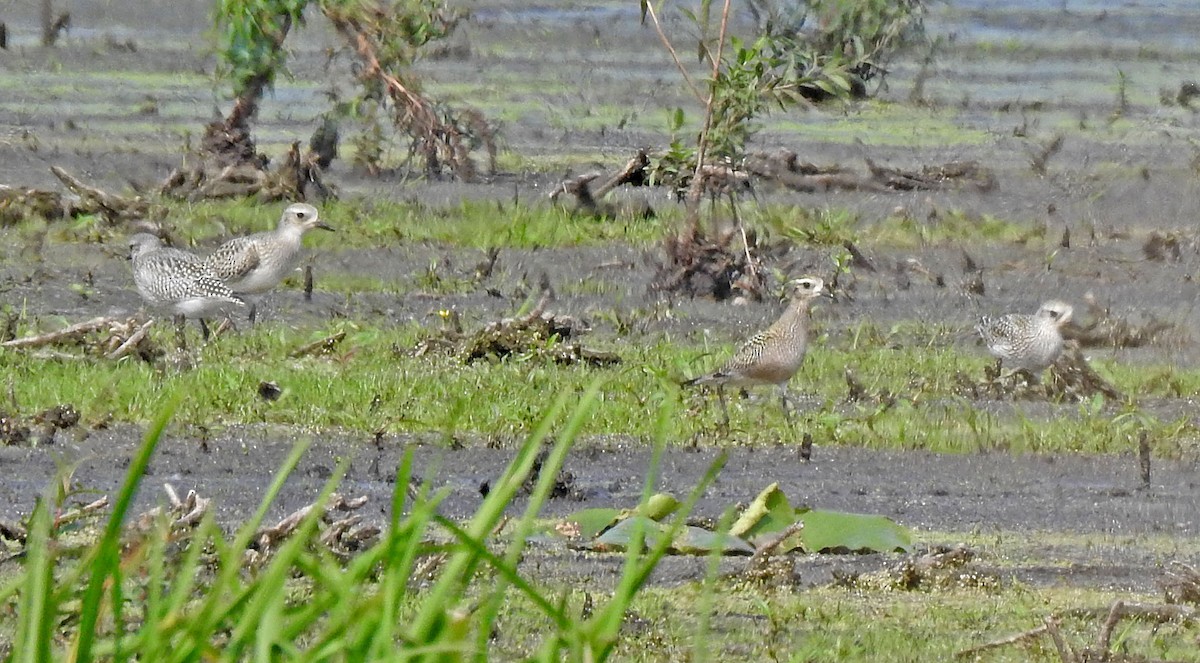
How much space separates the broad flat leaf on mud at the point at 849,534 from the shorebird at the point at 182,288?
15.2ft

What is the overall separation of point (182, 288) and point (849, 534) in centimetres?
486

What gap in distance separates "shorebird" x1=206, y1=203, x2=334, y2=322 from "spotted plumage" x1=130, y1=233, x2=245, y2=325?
0.24 metres

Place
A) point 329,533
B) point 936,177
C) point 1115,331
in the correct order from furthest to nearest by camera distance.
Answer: point 936,177 → point 1115,331 → point 329,533

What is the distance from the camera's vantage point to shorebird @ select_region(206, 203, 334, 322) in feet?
39.9

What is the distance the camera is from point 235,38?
15656mm

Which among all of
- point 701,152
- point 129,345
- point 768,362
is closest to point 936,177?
point 701,152

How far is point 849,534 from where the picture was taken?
24.2 feet

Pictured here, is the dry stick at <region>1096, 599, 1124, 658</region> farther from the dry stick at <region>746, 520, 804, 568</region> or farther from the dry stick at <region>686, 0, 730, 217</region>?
the dry stick at <region>686, 0, 730, 217</region>

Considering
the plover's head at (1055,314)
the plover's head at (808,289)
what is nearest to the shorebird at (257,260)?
the plover's head at (808,289)

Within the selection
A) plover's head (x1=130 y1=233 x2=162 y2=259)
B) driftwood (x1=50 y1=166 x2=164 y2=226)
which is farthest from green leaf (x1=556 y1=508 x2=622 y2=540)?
driftwood (x1=50 y1=166 x2=164 y2=226)

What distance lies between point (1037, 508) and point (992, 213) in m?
8.52

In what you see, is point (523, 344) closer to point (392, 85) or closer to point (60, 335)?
point (60, 335)

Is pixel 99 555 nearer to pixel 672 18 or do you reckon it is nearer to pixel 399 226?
pixel 399 226

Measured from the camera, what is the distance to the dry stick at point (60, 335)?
10438mm
